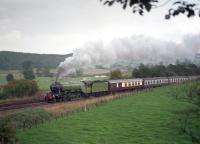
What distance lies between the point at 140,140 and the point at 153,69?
5846 centimetres

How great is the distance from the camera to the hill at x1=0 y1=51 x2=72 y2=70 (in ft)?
503

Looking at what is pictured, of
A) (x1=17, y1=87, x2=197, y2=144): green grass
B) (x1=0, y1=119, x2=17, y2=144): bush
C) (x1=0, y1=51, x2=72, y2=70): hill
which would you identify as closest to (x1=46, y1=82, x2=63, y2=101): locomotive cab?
(x1=17, y1=87, x2=197, y2=144): green grass

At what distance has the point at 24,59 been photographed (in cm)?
17412

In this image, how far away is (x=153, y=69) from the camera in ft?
260

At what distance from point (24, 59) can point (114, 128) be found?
156m

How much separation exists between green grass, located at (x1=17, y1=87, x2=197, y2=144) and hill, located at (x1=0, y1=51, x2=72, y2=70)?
404 feet

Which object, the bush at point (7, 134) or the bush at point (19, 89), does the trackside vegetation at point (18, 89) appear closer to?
the bush at point (19, 89)

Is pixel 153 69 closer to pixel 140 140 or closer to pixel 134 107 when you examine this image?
pixel 134 107

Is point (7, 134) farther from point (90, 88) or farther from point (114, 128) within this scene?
point (90, 88)

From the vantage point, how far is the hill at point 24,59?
153 meters

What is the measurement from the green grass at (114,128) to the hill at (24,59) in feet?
404

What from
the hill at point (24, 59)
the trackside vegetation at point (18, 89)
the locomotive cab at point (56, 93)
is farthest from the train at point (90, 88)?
the hill at point (24, 59)

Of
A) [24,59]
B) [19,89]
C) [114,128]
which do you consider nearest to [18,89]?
[19,89]

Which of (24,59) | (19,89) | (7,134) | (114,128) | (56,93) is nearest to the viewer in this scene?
(7,134)
